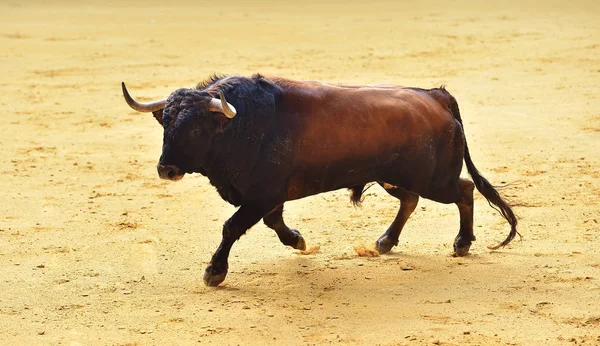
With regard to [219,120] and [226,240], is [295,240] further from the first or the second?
[219,120]

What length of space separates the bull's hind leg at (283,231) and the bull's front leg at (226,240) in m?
0.56

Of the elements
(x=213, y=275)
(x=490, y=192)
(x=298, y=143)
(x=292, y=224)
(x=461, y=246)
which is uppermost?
(x=298, y=143)

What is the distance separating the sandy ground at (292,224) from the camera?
6.64 meters

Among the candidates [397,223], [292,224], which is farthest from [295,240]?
[292,224]

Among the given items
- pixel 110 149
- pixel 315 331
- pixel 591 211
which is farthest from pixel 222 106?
pixel 110 149

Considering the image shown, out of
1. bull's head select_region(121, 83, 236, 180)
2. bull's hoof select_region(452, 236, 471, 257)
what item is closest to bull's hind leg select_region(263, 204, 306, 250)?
bull's head select_region(121, 83, 236, 180)

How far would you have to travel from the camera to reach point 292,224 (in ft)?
29.2

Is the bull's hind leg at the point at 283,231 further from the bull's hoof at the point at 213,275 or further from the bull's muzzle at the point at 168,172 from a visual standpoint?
the bull's muzzle at the point at 168,172

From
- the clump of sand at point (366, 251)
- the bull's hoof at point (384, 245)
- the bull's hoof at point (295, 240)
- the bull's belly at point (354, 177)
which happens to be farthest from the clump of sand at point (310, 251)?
the bull's belly at point (354, 177)

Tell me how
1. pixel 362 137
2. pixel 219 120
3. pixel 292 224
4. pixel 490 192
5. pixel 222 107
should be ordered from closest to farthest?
pixel 222 107 → pixel 219 120 → pixel 362 137 → pixel 490 192 → pixel 292 224

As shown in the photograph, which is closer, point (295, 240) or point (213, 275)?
point (213, 275)

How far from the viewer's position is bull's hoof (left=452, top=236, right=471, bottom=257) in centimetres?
800

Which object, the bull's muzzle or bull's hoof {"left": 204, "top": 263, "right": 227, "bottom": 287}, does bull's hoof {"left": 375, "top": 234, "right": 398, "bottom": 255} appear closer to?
bull's hoof {"left": 204, "top": 263, "right": 227, "bottom": 287}

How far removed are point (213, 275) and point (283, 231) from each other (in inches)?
34.4
